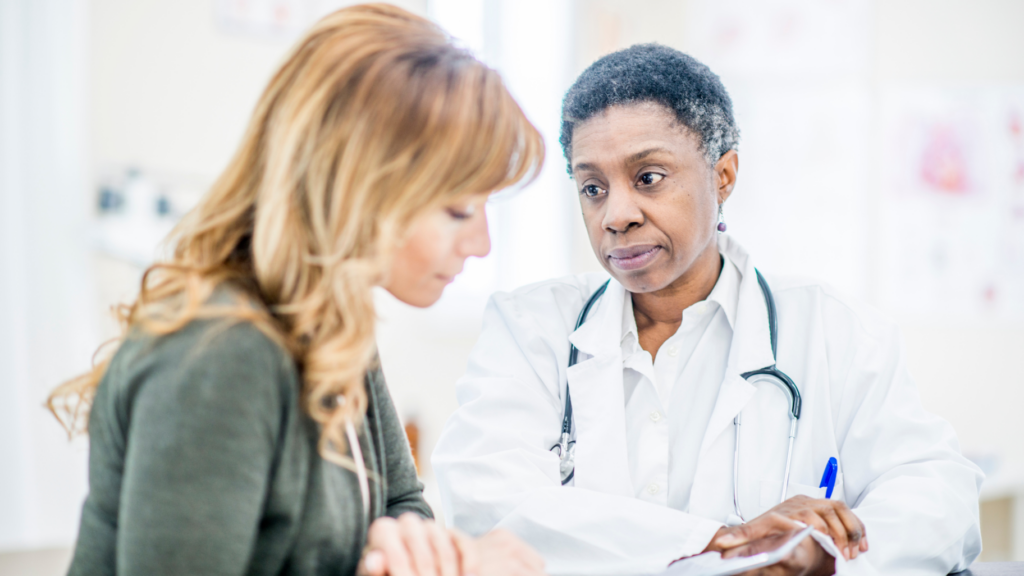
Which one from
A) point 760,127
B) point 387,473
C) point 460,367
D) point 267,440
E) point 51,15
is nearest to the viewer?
point 267,440

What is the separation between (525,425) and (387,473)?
29 centimetres

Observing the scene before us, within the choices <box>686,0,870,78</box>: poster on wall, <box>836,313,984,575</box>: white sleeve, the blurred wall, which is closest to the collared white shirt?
<box>836,313,984,575</box>: white sleeve

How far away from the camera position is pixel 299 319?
2.28 feet

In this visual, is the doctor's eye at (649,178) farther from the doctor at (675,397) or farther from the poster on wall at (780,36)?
the poster on wall at (780,36)

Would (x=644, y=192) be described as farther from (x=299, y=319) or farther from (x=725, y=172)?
(x=299, y=319)

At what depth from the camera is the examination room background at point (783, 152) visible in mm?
2064

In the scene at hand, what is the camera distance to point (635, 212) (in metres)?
1.18

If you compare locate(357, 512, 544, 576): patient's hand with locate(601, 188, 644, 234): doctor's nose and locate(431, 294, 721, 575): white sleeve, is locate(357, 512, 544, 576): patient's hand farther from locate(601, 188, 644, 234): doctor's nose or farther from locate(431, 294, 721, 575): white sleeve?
locate(601, 188, 644, 234): doctor's nose

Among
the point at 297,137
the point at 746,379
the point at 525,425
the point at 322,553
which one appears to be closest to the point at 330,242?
the point at 297,137

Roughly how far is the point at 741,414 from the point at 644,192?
0.39 m

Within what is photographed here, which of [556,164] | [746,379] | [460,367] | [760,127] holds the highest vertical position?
[760,127]

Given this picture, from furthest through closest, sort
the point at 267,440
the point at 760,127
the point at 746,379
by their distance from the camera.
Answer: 1. the point at 760,127
2. the point at 746,379
3. the point at 267,440

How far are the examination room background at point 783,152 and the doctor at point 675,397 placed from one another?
1.29m

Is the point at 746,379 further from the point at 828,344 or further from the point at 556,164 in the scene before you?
the point at 556,164
